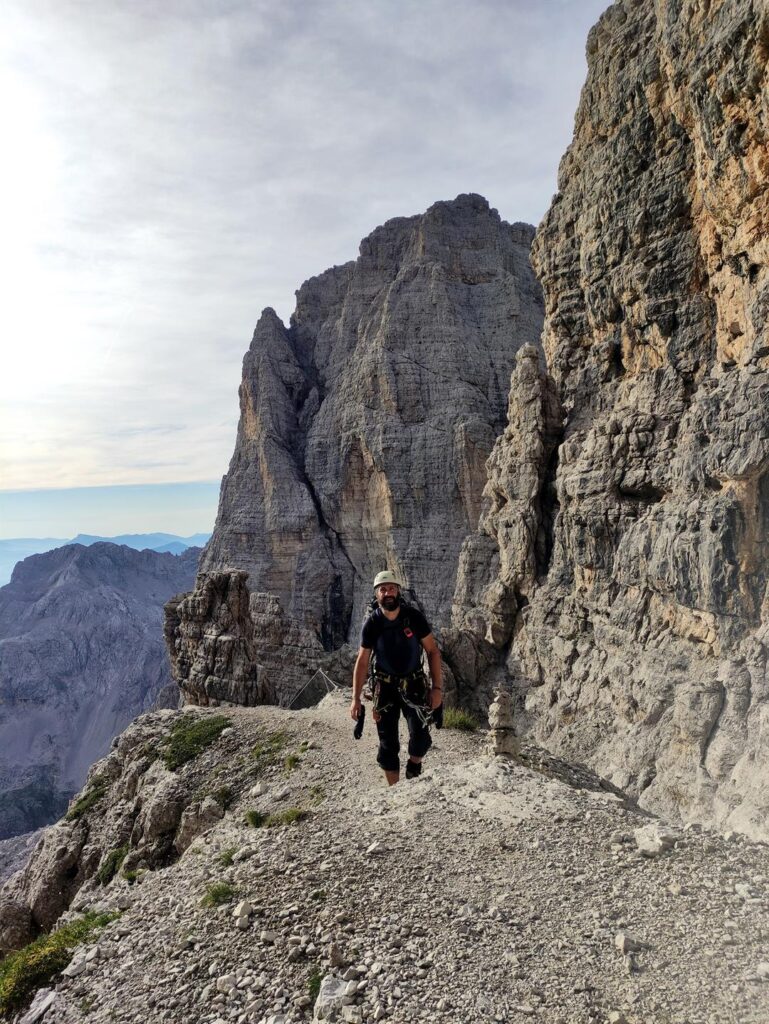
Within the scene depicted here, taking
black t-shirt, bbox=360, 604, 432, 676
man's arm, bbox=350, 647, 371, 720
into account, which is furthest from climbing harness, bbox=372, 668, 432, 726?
man's arm, bbox=350, 647, 371, 720

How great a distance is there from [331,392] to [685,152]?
49751 mm

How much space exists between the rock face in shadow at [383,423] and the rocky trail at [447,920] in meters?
46.0

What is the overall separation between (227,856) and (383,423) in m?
54.8

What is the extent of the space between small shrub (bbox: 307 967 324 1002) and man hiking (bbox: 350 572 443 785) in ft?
9.86

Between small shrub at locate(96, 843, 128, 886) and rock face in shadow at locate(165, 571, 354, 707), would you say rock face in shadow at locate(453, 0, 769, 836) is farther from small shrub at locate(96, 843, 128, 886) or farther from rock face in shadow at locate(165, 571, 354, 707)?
small shrub at locate(96, 843, 128, 886)

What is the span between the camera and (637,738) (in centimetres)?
2170

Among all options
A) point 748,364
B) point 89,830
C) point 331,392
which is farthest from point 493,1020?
point 331,392

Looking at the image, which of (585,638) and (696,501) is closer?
(696,501)

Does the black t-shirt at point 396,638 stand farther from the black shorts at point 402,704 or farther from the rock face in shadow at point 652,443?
the rock face in shadow at point 652,443

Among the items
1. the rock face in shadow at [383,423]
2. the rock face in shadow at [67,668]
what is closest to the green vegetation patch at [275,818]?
the rock face in shadow at [383,423]

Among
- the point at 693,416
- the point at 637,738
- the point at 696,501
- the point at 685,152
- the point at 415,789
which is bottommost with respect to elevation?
the point at 637,738

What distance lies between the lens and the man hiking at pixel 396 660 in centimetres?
849

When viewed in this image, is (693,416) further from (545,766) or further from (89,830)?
(89,830)

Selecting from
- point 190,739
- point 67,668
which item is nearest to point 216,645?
point 190,739
